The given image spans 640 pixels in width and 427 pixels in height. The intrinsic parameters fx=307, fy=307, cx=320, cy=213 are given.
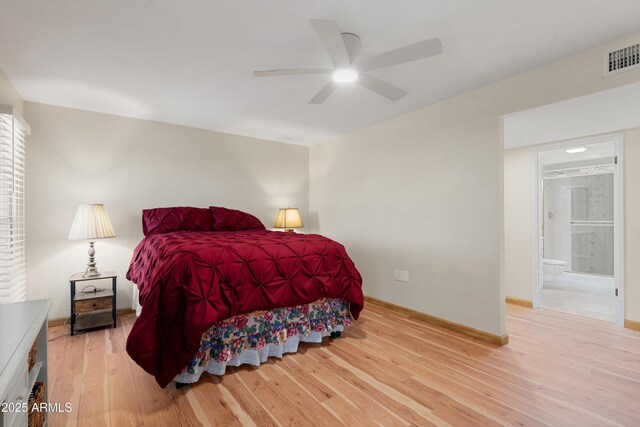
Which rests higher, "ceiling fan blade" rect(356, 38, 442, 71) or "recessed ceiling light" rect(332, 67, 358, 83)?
"ceiling fan blade" rect(356, 38, 442, 71)

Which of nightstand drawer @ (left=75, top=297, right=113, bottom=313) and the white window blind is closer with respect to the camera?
the white window blind

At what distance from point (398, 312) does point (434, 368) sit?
4.18 feet

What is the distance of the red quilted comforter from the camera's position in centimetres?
183

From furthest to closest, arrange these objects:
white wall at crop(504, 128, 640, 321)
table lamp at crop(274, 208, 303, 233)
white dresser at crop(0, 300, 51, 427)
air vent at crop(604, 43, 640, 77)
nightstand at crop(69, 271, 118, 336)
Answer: table lamp at crop(274, 208, 303, 233)
white wall at crop(504, 128, 640, 321)
nightstand at crop(69, 271, 118, 336)
air vent at crop(604, 43, 640, 77)
white dresser at crop(0, 300, 51, 427)

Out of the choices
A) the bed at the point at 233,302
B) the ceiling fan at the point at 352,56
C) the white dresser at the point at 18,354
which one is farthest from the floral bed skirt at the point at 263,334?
the ceiling fan at the point at 352,56

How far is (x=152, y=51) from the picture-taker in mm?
2156

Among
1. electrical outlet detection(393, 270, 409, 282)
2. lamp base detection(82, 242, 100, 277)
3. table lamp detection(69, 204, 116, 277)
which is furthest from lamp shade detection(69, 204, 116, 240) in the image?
electrical outlet detection(393, 270, 409, 282)

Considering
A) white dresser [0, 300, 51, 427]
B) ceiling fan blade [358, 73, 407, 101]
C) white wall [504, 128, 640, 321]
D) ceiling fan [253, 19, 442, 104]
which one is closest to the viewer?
white dresser [0, 300, 51, 427]

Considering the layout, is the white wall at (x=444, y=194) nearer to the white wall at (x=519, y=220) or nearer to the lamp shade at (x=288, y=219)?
the lamp shade at (x=288, y=219)

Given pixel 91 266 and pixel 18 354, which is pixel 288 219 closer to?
pixel 91 266

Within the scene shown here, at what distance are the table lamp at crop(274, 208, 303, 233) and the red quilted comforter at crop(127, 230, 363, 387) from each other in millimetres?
1742

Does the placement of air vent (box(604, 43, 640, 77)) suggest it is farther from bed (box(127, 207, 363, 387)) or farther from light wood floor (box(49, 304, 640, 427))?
bed (box(127, 207, 363, 387))

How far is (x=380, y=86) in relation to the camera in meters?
2.24

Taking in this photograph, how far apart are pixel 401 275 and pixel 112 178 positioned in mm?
3451
